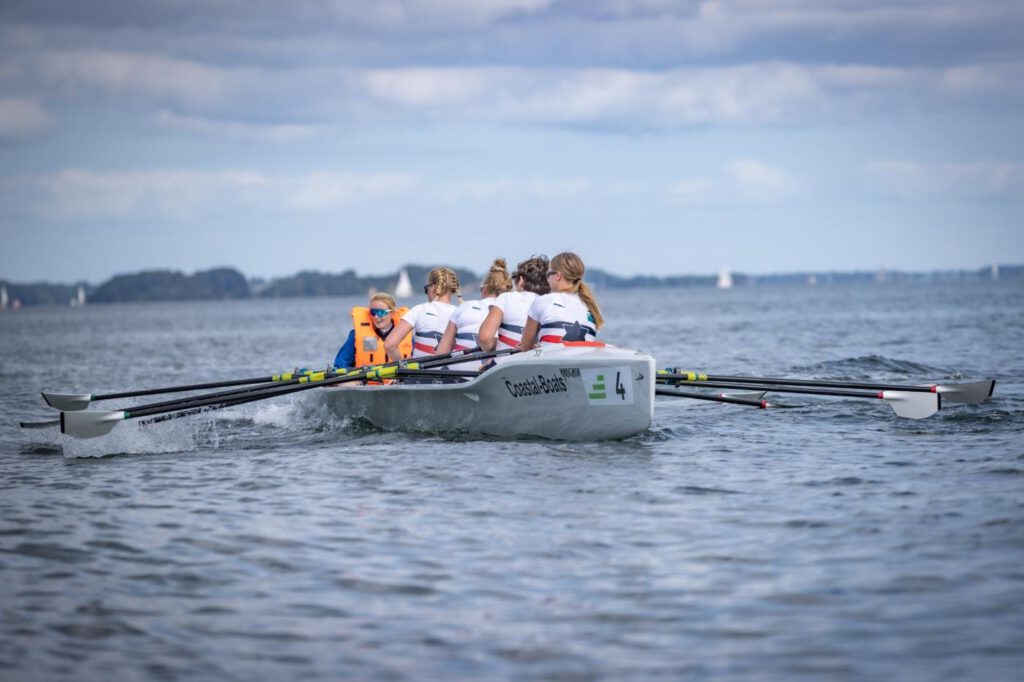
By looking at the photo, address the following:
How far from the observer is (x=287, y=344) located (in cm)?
4819

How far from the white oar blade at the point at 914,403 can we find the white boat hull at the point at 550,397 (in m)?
3.05

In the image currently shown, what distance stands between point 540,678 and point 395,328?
9311 mm

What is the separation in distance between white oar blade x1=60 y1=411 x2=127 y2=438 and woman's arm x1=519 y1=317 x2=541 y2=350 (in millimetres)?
4479

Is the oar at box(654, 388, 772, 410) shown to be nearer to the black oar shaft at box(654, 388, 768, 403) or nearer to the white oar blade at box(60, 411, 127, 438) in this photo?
the black oar shaft at box(654, 388, 768, 403)

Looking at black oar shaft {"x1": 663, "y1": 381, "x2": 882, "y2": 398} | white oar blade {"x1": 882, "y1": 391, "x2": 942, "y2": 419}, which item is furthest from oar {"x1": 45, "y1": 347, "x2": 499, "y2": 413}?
white oar blade {"x1": 882, "y1": 391, "x2": 942, "y2": 419}

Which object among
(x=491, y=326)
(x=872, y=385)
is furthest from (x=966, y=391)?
(x=491, y=326)

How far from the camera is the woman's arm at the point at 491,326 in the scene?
12.9m

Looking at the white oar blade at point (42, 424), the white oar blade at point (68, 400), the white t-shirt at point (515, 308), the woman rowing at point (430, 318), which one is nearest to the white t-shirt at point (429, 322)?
the woman rowing at point (430, 318)

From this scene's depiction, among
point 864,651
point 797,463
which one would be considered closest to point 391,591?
point 864,651

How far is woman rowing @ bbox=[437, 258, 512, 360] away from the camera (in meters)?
13.6

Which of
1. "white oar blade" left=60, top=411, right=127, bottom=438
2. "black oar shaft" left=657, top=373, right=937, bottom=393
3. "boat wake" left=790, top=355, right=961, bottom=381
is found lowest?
"boat wake" left=790, top=355, right=961, bottom=381

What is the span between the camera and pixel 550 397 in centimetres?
1137

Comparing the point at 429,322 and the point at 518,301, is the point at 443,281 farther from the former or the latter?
the point at 518,301

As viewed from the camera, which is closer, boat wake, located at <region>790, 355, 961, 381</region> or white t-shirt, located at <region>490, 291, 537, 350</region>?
white t-shirt, located at <region>490, 291, 537, 350</region>
